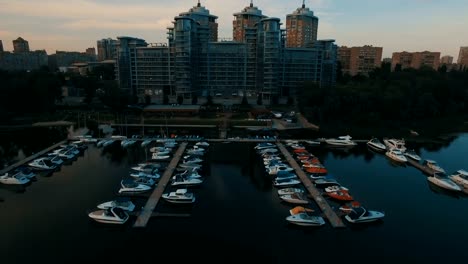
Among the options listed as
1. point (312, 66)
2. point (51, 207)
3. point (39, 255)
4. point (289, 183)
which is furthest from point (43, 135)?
point (312, 66)

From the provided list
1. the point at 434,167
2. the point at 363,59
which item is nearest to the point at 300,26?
the point at 363,59

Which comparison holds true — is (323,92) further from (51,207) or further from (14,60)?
(14,60)

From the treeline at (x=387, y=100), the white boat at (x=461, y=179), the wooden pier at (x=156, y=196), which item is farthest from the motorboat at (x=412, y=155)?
the wooden pier at (x=156, y=196)

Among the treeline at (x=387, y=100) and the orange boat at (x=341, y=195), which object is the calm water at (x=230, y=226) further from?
the treeline at (x=387, y=100)

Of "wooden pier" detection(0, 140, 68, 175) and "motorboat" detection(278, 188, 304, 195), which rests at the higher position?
"wooden pier" detection(0, 140, 68, 175)

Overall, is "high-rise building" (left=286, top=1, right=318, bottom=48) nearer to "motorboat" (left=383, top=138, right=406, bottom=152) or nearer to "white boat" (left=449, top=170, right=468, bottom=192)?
"motorboat" (left=383, top=138, right=406, bottom=152)

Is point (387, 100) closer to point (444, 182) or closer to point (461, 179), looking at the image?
point (461, 179)

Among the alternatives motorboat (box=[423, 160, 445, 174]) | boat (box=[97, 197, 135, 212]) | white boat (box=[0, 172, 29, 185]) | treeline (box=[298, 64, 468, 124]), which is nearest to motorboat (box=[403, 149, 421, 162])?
motorboat (box=[423, 160, 445, 174])
